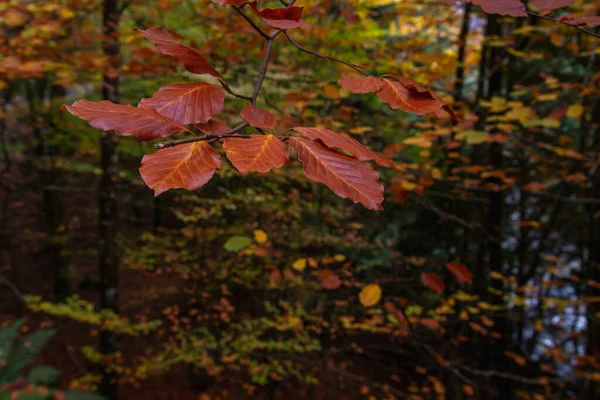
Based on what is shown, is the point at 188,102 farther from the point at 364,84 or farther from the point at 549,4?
the point at 549,4

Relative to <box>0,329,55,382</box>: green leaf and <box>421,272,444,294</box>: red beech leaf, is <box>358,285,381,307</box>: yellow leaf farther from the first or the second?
<box>0,329,55,382</box>: green leaf

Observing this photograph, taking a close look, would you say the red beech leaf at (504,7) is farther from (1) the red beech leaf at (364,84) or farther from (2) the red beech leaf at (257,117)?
(2) the red beech leaf at (257,117)

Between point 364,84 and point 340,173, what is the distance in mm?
303

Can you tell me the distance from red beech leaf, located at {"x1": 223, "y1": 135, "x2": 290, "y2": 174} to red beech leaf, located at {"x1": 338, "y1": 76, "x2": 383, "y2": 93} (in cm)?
26

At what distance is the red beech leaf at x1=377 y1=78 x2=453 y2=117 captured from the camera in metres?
0.74

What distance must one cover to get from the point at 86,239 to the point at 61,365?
3005mm

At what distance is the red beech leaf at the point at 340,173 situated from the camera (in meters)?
0.59

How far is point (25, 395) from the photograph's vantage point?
175 inches

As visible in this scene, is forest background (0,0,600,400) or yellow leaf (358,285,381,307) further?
forest background (0,0,600,400)

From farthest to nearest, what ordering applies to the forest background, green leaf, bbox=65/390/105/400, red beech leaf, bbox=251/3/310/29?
green leaf, bbox=65/390/105/400 → the forest background → red beech leaf, bbox=251/3/310/29

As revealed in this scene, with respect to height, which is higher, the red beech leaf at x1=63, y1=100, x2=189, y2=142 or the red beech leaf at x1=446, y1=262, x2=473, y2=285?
the red beech leaf at x1=63, y1=100, x2=189, y2=142

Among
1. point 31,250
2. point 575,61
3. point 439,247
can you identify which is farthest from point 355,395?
point 31,250

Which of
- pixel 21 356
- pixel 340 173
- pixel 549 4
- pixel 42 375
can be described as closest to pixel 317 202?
pixel 549 4

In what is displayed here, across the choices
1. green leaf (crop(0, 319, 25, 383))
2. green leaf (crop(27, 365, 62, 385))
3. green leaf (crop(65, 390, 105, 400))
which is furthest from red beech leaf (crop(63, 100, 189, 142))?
green leaf (crop(0, 319, 25, 383))
